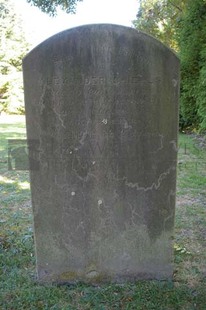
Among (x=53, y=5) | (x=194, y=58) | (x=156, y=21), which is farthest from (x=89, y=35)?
(x=156, y=21)

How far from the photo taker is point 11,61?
2436 centimetres

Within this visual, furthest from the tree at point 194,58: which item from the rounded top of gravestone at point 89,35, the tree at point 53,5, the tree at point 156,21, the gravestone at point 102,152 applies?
the tree at point 156,21

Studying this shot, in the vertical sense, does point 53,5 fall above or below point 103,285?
above

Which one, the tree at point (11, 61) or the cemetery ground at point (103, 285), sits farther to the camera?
the tree at point (11, 61)

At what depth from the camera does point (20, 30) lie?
25.9m

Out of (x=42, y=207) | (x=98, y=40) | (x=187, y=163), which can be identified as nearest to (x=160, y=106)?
(x=98, y=40)

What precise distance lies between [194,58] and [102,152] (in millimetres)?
8041

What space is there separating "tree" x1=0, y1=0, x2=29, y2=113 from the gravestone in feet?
68.3

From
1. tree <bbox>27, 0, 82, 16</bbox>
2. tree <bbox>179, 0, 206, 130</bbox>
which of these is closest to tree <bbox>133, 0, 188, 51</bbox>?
tree <bbox>179, 0, 206, 130</bbox>

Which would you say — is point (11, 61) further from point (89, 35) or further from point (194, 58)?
point (89, 35)

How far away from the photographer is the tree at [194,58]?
909cm

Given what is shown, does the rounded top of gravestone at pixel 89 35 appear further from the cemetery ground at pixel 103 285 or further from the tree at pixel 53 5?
the tree at pixel 53 5

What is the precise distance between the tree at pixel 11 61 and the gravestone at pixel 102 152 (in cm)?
2081

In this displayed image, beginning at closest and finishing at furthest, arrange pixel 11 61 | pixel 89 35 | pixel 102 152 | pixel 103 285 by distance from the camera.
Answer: pixel 89 35, pixel 102 152, pixel 103 285, pixel 11 61
